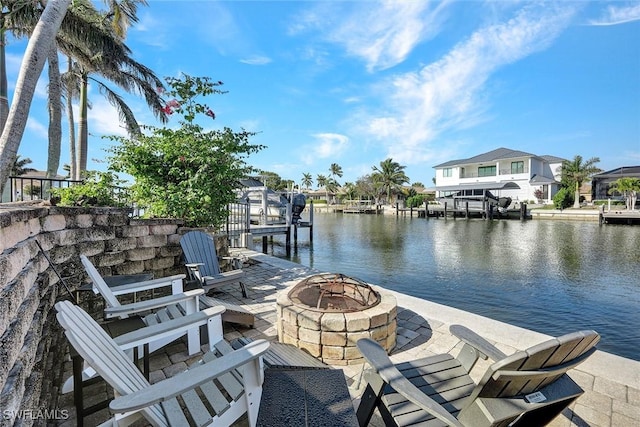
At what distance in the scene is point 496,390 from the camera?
53.8 inches

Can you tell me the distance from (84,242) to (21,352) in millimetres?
2666

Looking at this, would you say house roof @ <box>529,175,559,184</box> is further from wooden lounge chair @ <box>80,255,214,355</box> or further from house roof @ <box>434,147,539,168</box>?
wooden lounge chair @ <box>80,255,214,355</box>

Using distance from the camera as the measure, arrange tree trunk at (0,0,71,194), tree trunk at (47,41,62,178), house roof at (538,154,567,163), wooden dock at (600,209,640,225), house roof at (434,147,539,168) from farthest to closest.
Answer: house roof at (538,154,567,163), house roof at (434,147,539,168), wooden dock at (600,209,640,225), tree trunk at (47,41,62,178), tree trunk at (0,0,71,194)

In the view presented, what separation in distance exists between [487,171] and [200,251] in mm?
43636

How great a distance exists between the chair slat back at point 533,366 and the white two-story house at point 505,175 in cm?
3515

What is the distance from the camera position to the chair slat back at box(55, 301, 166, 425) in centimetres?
133

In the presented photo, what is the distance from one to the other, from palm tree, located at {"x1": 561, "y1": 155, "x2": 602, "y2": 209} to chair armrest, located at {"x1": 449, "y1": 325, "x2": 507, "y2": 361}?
42.6 metres

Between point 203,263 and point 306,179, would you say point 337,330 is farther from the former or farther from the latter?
point 306,179

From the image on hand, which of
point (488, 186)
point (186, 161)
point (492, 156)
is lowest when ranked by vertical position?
point (186, 161)

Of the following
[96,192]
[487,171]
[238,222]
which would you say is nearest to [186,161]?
[96,192]

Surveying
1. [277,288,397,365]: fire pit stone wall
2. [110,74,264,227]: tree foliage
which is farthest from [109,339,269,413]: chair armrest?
[110,74,264,227]: tree foliage

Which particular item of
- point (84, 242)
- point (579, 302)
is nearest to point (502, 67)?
point (579, 302)

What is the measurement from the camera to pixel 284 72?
13.2m

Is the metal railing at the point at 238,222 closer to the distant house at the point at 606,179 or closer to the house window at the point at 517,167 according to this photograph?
the house window at the point at 517,167
